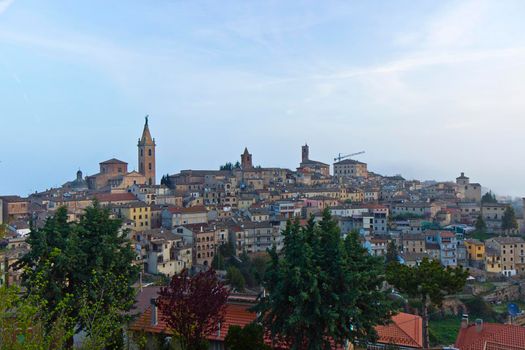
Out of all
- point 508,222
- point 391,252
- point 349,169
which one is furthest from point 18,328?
point 349,169

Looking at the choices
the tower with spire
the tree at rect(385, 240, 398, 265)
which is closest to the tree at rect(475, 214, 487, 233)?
the tree at rect(385, 240, 398, 265)

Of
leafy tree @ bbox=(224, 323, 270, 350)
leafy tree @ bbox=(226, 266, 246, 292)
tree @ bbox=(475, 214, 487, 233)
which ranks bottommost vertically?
leafy tree @ bbox=(226, 266, 246, 292)

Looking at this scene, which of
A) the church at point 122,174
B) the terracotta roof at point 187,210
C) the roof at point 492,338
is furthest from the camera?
the church at point 122,174

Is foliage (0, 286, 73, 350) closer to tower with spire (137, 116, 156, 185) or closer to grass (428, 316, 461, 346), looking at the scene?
grass (428, 316, 461, 346)

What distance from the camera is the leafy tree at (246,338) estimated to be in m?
13.2

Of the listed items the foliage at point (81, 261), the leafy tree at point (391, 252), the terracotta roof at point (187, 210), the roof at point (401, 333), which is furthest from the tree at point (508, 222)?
the foliage at point (81, 261)

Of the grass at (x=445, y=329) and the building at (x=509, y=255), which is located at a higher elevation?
the building at (x=509, y=255)

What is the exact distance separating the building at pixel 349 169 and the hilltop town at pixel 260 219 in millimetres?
16159

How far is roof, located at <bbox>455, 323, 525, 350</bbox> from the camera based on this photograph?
48.8 ft

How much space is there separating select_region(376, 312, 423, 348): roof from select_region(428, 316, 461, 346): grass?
53.9ft

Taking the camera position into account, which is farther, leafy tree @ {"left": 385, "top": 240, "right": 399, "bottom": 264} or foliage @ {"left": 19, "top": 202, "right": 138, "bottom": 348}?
leafy tree @ {"left": 385, "top": 240, "right": 399, "bottom": 264}

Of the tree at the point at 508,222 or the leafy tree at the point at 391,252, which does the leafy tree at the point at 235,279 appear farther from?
the tree at the point at 508,222

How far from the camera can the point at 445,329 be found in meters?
38.2

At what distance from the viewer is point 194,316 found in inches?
496
